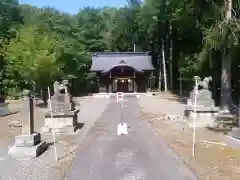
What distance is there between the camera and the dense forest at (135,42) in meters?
19.1

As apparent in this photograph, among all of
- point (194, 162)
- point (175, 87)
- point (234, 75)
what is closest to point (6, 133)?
point (194, 162)

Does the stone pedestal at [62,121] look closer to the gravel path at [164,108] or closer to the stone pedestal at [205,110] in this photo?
the stone pedestal at [205,110]

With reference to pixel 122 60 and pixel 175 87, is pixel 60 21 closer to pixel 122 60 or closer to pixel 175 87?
pixel 122 60

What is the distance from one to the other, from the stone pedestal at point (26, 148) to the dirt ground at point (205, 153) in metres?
4.10

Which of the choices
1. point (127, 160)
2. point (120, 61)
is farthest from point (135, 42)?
point (127, 160)

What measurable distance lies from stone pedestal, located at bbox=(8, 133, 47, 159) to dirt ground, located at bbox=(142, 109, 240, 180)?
410 centimetres

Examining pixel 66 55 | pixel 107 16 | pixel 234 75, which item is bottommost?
pixel 234 75

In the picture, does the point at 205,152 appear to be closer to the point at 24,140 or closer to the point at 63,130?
the point at 24,140

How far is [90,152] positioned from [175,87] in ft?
133

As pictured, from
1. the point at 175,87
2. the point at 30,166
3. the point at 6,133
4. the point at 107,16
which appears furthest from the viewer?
the point at 107,16

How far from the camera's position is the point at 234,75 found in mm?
24297

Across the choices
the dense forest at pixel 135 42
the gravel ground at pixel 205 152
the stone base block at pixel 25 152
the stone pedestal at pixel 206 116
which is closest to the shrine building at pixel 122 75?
the dense forest at pixel 135 42

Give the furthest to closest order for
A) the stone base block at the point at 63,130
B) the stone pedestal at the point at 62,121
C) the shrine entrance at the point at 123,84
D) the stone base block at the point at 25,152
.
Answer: the shrine entrance at the point at 123,84
the stone pedestal at the point at 62,121
the stone base block at the point at 63,130
the stone base block at the point at 25,152

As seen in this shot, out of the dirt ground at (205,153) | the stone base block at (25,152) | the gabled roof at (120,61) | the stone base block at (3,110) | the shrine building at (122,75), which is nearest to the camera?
the dirt ground at (205,153)
